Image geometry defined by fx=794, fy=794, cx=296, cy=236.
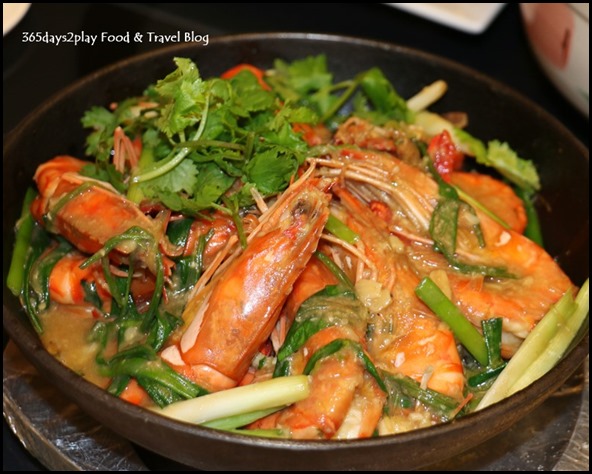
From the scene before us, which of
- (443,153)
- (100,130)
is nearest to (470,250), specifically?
(443,153)

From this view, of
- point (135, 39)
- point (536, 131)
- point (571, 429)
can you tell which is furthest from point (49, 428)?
point (135, 39)

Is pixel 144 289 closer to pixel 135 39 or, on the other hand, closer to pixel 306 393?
pixel 306 393

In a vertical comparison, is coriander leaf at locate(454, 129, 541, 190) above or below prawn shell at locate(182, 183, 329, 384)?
below

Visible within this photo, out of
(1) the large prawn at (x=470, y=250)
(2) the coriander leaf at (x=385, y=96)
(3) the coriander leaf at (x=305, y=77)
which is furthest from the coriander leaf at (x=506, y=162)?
(3) the coriander leaf at (x=305, y=77)

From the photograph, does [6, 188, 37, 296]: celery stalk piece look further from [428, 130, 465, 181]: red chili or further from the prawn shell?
[428, 130, 465, 181]: red chili

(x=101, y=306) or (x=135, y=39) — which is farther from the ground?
(x=135, y=39)

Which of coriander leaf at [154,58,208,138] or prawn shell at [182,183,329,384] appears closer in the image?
prawn shell at [182,183,329,384]

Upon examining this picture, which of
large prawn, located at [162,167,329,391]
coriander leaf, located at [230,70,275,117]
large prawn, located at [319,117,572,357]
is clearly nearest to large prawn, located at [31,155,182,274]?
large prawn, located at [162,167,329,391]
